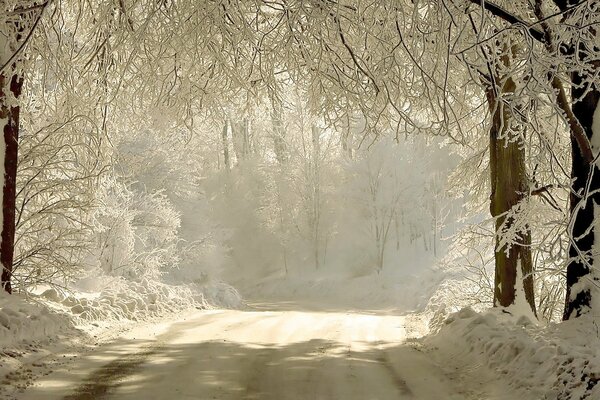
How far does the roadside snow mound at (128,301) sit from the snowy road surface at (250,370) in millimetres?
1712

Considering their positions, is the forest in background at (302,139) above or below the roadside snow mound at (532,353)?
above

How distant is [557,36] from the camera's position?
5457mm

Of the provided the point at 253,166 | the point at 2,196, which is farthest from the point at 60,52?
the point at 253,166

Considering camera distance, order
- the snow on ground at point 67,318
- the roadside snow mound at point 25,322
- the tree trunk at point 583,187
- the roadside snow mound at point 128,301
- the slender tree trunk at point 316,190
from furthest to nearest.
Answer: the slender tree trunk at point 316,190 < the roadside snow mound at point 128,301 < the roadside snow mound at point 25,322 < the snow on ground at point 67,318 < the tree trunk at point 583,187

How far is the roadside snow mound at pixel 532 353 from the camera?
5.52 meters

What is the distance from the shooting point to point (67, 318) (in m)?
10.4

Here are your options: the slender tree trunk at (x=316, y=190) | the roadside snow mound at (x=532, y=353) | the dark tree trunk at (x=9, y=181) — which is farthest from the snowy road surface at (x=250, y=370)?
the slender tree trunk at (x=316, y=190)

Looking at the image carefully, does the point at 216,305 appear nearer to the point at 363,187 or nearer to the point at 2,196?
the point at 2,196

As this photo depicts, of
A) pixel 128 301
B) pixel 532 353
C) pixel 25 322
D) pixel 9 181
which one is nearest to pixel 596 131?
pixel 532 353

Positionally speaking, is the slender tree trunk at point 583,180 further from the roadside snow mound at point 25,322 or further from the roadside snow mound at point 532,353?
the roadside snow mound at point 25,322

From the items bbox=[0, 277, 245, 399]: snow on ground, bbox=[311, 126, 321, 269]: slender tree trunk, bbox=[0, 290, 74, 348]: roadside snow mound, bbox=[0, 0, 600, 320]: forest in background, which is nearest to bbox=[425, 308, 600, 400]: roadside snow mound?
bbox=[0, 0, 600, 320]: forest in background

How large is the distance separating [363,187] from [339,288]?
21.8 feet

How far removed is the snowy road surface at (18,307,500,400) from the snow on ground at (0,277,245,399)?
0.38 meters

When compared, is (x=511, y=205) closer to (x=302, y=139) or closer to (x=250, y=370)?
(x=250, y=370)
